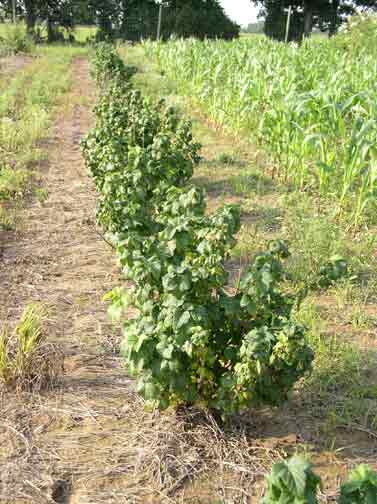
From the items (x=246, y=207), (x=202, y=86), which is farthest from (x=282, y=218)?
(x=202, y=86)

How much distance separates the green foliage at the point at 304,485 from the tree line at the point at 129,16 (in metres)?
39.3

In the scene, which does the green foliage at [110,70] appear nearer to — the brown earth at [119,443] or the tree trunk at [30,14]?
the brown earth at [119,443]

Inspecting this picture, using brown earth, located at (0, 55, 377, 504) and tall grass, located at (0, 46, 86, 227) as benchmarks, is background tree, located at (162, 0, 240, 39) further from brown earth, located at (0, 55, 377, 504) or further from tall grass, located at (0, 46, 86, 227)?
brown earth, located at (0, 55, 377, 504)

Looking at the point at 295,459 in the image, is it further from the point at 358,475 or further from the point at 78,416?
the point at 78,416

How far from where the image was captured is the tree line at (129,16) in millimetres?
38031

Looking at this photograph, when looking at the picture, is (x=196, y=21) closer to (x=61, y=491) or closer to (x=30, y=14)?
(x=30, y=14)

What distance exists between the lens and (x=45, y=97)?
1203cm

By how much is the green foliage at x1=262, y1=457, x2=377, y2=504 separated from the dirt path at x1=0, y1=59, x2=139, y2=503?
1033mm

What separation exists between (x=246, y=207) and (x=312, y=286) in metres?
3.42

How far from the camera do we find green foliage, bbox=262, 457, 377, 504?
5.48ft

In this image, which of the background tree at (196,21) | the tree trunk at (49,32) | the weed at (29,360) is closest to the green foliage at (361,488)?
the weed at (29,360)

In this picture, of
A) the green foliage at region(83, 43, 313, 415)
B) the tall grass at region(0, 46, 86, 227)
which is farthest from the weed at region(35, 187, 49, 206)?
the green foliage at region(83, 43, 313, 415)

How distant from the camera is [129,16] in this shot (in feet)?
138

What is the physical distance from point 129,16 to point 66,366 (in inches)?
1687
